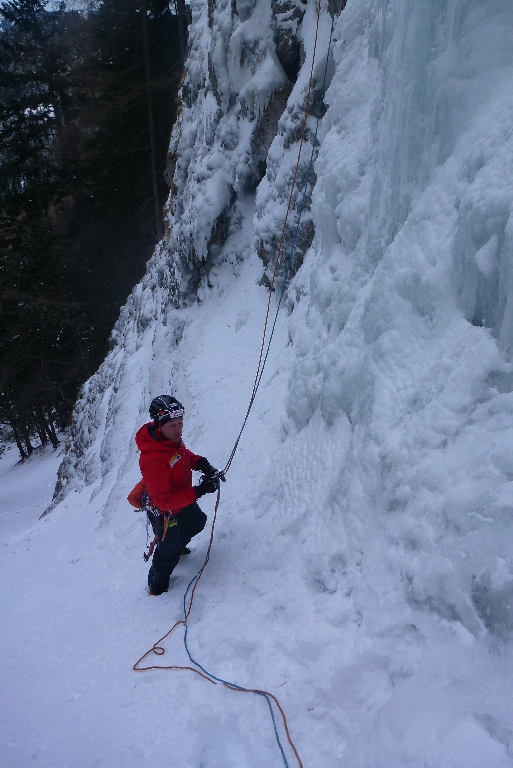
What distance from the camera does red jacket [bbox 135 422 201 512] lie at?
12.0ft

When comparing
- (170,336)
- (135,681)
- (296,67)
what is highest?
(296,67)

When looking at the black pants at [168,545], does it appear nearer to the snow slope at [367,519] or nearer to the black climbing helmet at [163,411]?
the snow slope at [367,519]

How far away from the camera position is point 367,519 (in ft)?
9.83

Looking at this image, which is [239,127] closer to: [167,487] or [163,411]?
[163,411]

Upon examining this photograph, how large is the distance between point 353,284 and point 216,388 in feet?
13.0

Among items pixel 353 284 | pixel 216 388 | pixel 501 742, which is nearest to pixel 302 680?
pixel 501 742

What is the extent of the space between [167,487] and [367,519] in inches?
61.2

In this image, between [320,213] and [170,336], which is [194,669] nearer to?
[320,213]

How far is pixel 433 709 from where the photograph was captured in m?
2.09

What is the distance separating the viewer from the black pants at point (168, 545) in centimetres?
377

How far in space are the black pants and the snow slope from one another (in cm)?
15

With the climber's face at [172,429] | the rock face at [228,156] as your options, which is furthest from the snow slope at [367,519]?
the rock face at [228,156]

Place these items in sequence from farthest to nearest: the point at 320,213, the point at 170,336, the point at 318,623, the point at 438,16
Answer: the point at 170,336, the point at 320,213, the point at 438,16, the point at 318,623

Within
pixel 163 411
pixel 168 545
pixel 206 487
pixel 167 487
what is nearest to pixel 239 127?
pixel 163 411
